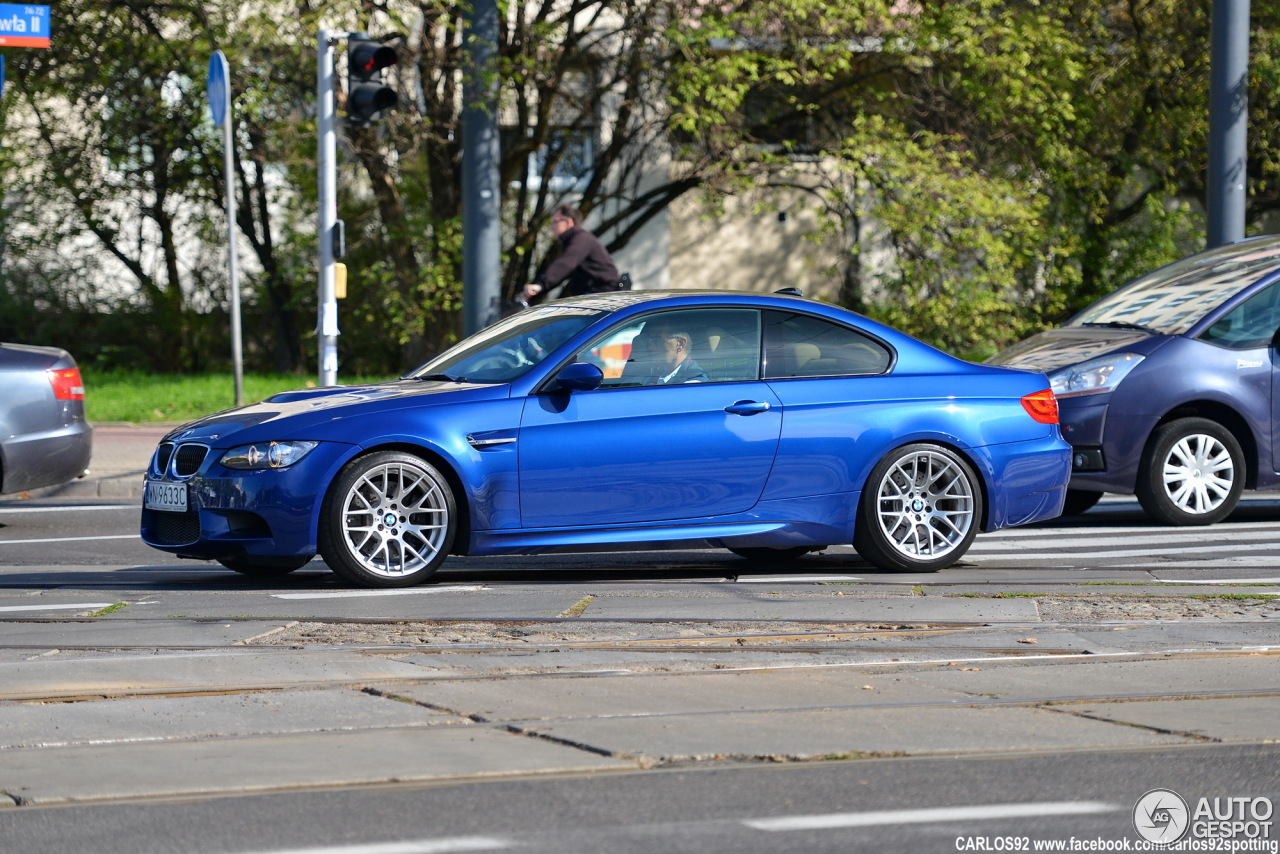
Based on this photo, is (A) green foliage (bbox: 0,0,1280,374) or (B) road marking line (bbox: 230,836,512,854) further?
(A) green foliage (bbox: 0,0,1280,374)

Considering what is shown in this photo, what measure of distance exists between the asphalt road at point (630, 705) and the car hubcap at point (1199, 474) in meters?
1.74

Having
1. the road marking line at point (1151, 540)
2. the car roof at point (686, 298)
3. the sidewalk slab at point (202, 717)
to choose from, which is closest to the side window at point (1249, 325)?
the road marking line at point (1151, 540)

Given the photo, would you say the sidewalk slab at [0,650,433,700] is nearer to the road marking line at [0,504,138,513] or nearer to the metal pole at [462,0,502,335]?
the road marking line at [0,504,138,513]

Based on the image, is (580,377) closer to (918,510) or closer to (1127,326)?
(918,510)

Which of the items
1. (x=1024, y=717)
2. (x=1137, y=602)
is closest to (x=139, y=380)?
(x=1137, y=602)

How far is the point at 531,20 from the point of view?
757 inches

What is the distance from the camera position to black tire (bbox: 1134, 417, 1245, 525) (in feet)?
35.3

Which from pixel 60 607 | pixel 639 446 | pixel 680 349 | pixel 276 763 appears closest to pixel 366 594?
pixel 60 607

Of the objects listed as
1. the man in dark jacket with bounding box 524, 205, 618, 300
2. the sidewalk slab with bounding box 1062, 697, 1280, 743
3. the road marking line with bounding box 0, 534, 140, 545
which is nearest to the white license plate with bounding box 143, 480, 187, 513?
the road marking line with bounding box 0, 534, 140, 545

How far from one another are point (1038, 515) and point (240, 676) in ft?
15.1

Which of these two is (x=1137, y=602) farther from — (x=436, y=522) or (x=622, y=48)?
(x=622, y=48)

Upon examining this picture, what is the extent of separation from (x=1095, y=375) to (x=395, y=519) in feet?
15.9

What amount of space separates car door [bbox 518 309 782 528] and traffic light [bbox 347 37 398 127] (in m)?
5.67

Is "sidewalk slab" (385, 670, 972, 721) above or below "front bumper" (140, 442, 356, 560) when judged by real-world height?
below
